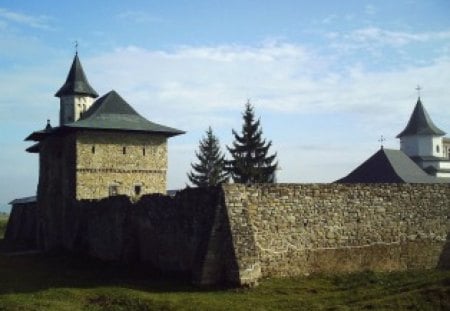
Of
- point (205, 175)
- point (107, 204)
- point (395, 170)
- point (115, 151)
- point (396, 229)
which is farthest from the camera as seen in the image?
point (205, 175)

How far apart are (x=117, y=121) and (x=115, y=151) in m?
1.61

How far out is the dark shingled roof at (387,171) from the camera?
1328 inches

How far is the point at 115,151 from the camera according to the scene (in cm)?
2764

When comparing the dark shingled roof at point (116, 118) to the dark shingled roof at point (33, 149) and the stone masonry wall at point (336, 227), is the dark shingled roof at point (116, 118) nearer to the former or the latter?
the dark shingled roof at point (33, 149)

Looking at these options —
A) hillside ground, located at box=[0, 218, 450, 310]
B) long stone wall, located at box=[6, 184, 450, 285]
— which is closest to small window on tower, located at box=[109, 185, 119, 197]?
long stone wall, located at box=[6, 184, 450, 285]

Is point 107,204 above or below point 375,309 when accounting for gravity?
above

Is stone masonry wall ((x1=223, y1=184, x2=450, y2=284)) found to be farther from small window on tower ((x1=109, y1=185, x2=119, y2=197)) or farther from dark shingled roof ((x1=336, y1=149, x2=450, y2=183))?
dark shingled roof ((x1=336, y1=149, x2=450, y2=183))

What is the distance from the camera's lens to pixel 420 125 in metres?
54.2

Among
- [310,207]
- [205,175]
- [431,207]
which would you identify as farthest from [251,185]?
[205,175]

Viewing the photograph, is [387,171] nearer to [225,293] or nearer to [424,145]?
[424,145]

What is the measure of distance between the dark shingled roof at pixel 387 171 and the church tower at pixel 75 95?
16.7m

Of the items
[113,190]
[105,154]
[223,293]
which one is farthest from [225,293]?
[105,154]

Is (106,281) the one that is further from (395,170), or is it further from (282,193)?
(395,170)

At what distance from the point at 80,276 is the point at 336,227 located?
8244 millimetres
